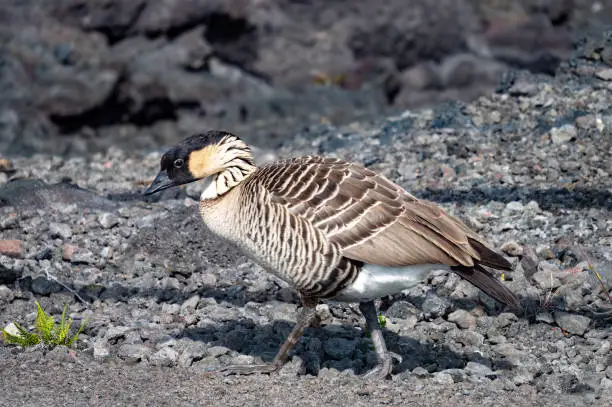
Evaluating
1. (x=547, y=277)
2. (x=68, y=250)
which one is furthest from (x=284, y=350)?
(x=68, y=250)

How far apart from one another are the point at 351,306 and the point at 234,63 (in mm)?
11925

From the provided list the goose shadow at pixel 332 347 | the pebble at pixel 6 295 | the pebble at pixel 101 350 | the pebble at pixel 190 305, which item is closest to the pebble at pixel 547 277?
the goose shadow at pixel 332 347

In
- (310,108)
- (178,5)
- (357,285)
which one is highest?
(357,285)

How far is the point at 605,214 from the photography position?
30.0ft

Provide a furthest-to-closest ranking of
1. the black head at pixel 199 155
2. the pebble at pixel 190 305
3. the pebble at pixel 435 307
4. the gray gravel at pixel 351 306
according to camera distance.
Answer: the pebble at pixel 190 305 < the pebble at pixel 435 307 < the black head at pixel 199 155 < the gray gravel at pixel 351 306

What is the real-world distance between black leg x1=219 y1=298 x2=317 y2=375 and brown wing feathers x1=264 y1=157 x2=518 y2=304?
0.58m

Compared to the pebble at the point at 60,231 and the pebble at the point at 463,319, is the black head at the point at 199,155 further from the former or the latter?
the pebble at the point at 60,231

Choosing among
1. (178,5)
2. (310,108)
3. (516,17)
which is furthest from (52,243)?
(516,17)

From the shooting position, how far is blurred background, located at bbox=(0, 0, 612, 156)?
17000 mm

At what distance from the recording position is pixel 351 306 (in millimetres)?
8086

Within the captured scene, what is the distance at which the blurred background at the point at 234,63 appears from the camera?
17.0 m

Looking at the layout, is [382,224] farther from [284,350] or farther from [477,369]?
[477,369]

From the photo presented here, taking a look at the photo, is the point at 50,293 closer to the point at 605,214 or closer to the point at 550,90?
the point at 605,214

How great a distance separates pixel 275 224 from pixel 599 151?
203 inches
